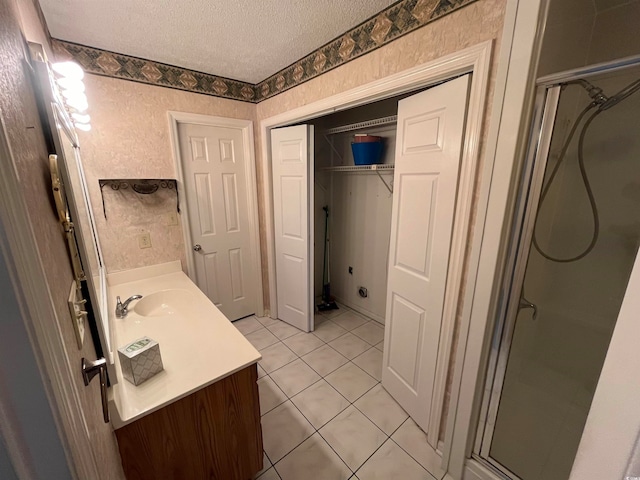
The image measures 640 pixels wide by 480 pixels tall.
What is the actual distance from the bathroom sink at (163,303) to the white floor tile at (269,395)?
0.84m

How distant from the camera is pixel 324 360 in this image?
222 cm

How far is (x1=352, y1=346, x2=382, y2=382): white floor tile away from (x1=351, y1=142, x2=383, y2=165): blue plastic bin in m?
1.70

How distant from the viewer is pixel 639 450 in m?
0.36

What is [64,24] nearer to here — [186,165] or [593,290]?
[186,165]

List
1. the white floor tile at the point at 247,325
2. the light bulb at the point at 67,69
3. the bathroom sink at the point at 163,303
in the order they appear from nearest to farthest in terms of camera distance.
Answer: the light bulb at the point at 67,69 → the bathroom sink at the point at 163,303 → the white floor tile at the point at 247,325

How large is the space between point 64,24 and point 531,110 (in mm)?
2400

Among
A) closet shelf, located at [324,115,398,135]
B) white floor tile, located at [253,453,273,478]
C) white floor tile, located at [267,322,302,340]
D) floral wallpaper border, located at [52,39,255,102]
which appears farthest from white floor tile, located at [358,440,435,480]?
floral wallpaper border, located at [52,39,255,102]

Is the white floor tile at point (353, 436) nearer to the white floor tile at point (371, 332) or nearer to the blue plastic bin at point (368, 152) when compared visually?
the white floor tile at point (371, 332)

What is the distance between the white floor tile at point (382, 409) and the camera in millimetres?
1651

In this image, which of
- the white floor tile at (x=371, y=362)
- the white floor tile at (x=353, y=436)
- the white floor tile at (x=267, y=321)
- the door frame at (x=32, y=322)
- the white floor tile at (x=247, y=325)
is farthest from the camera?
the white floor tile at (x=267, y=321)

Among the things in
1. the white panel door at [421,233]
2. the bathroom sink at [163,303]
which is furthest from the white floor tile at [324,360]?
the bathroom sink at [163,303]

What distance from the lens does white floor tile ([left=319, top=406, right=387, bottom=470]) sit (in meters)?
1.47

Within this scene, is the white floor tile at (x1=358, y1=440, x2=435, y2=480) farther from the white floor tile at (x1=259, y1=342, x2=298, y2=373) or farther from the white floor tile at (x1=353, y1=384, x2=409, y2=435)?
the white floor tile at (x1=259, y1=342, x2=298, y2=373)

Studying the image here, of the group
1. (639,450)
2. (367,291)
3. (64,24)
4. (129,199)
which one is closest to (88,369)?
(639,450)
